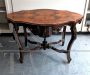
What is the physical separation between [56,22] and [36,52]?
2.17ft

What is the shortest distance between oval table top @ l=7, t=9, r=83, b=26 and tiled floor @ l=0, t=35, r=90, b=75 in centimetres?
54

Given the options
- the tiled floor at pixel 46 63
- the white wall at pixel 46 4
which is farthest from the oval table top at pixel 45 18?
the tiled floor at pixel 46 63

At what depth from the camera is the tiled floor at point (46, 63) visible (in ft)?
5.69

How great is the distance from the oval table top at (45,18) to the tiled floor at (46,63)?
21.3 inches

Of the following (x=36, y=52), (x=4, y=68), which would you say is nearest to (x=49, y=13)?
(x=36, y=52)

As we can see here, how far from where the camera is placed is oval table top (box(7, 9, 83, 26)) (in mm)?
1591

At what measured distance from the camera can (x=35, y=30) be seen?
172 centimetres

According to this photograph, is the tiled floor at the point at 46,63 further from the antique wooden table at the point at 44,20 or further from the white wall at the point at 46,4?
the white wall at the point at 46,4

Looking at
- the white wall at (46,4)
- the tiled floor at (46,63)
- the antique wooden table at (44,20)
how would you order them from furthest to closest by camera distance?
1. the white wall at (46,4)
2. the tiled floor at (46,63)
3. the antique wooden table at (44,20)

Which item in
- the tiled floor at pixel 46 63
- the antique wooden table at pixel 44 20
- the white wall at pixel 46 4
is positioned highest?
the white wall at pixel 46 4

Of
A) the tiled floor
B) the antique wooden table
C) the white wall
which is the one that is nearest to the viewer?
the antique wooden table

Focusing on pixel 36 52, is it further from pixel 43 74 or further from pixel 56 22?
pixel 56 22

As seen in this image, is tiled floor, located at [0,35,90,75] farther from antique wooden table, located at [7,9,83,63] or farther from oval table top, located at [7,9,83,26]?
oval table top, located at [7,9,83,26]

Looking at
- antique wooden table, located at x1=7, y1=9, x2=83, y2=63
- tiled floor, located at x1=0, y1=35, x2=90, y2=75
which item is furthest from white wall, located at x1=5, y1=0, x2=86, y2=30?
tiled floor, located at x1=0, y1=35, x2=90, y2=75
